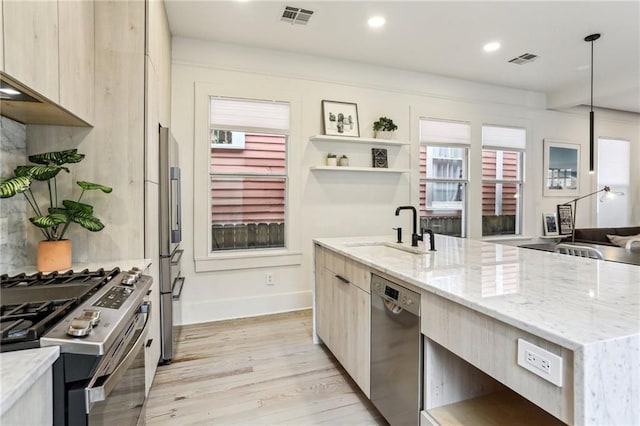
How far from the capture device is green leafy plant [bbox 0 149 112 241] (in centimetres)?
158

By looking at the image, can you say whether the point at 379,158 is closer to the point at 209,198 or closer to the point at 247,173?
the point at 247,173

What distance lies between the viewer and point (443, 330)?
1316 millimetres

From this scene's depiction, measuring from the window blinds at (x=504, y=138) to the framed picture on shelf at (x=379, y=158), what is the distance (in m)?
1.75

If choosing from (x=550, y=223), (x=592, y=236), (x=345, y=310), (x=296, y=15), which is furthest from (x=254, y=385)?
(x=592, y=236)

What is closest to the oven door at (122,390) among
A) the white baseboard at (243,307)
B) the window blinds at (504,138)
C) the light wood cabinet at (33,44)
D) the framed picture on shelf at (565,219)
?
the light wood cabinet at (33,44)

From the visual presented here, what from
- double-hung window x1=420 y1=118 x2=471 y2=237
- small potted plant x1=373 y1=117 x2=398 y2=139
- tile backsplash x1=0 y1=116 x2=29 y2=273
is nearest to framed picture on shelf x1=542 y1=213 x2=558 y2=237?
double-hung window x1=420 y1=118 x2=471 y2=237

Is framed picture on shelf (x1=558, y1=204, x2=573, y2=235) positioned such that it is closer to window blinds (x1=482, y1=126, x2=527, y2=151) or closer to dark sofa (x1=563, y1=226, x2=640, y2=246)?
dark sofa (x1=563, y1=226, x2=640, y2=246)

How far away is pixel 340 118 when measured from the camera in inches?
161

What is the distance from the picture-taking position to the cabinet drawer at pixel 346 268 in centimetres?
199

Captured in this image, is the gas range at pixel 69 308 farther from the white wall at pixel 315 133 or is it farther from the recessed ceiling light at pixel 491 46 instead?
the recessed ceiling light at pixel 491 46

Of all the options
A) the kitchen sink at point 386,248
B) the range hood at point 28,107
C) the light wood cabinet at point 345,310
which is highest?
the range hood at point 28,107

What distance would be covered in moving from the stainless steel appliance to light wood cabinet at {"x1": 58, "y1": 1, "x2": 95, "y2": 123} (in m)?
0.92

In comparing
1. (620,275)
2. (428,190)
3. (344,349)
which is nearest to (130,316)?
(344,349)

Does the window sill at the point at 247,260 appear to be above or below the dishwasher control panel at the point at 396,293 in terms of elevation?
below
